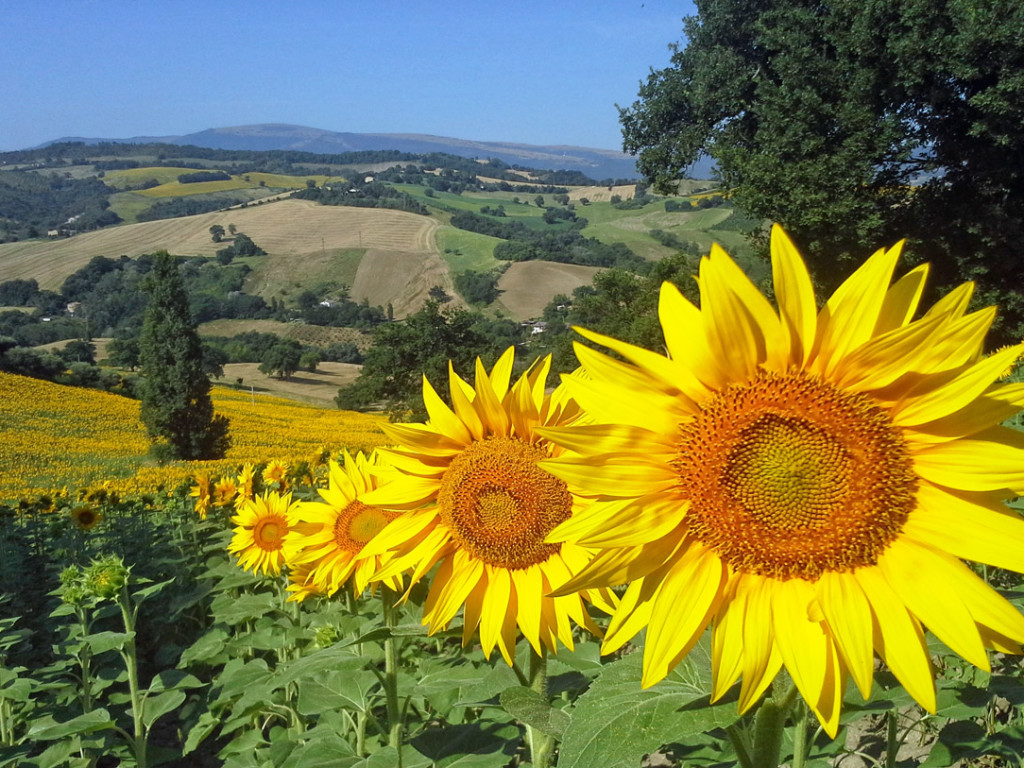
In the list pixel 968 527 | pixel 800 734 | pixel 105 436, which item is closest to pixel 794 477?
pixel 968 527

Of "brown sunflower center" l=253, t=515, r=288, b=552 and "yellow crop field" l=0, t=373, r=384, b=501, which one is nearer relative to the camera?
"brown sunflower center" l=253, t=515, r=288, b=552

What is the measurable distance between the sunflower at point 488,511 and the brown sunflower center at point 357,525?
679 millimetres

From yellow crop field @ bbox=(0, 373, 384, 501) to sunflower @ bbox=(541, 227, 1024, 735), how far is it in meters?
12.2

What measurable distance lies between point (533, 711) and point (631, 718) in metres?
0.47

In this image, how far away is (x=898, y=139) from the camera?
1750 cm

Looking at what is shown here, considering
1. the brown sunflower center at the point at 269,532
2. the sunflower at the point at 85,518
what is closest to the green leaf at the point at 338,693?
the brown sunflower center at the point at 269,532

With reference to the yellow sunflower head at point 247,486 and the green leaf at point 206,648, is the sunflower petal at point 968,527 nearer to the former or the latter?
the green leaf at point 206,648

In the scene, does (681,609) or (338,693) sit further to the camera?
(338,693)

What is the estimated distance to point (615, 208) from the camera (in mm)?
121438

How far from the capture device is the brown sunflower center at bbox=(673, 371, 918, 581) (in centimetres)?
117

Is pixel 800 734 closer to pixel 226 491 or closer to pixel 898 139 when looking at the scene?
pixel 226 491

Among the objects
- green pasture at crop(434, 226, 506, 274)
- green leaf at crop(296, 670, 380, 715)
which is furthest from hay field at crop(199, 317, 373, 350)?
green leaf at crop(296, 670, 380, 715)

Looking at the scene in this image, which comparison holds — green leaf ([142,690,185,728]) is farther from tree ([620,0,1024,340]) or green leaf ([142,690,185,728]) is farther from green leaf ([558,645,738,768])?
tree ([620,0,1024,340])

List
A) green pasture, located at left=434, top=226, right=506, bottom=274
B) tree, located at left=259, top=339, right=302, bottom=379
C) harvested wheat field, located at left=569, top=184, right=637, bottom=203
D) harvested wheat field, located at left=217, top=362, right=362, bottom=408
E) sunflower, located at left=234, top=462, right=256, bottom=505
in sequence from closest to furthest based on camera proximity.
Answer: sunflower, located at left=234, top=462, right=256, bottom=505
harvested wheat field, located at left=217, top=362, right=362, bottom=408
tree, located at left=259, top=339, right=302, bottom=379
green pasture, located at left=434, top=226, right=506, bottom=274
harvested wheat field, located at left=569, top=184, right=637, bottom=203
